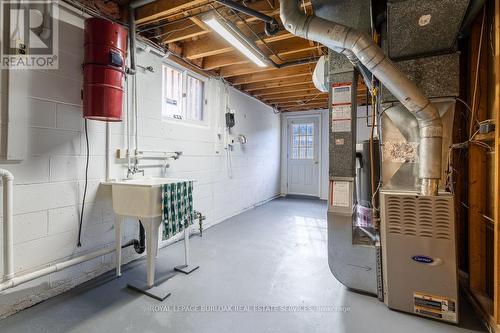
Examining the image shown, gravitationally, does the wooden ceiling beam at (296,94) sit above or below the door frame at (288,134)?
above

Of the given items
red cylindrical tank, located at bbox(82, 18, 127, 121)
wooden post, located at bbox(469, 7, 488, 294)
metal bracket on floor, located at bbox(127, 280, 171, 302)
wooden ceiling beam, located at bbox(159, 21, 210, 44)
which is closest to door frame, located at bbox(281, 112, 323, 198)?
wooden ceiling beam, located at bbox(159, 21, 210, 44)

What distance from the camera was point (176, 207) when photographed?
2.22 metres

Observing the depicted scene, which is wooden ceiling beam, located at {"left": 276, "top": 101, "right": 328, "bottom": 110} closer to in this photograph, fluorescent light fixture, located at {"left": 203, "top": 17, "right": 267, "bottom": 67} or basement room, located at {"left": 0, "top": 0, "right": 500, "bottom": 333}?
fluorescent light fixture, located at {"left": 203, "top": 17, "right": 267, "bottom": 67}

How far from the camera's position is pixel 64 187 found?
6.72 feet

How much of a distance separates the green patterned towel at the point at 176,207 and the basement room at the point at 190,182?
0.02 m

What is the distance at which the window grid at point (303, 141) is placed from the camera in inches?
267

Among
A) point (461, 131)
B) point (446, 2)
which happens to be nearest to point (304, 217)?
point (461, 131)

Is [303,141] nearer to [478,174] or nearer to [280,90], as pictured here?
[280,90]

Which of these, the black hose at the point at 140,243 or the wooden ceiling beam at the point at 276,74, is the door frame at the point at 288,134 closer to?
the wooden ceiling beam at the point at 276,74

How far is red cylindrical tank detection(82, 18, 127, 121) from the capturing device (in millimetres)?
1934

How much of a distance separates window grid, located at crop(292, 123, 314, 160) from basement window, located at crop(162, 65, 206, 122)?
3711 mm

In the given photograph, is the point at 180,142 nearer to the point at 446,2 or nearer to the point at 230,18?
the point at 230,18

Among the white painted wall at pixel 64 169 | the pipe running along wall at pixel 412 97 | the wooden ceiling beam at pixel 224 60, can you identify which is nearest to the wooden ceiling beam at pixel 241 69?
the wooden ceiling beam at pixel 224 60

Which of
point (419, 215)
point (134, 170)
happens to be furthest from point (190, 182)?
point (419, 215)
